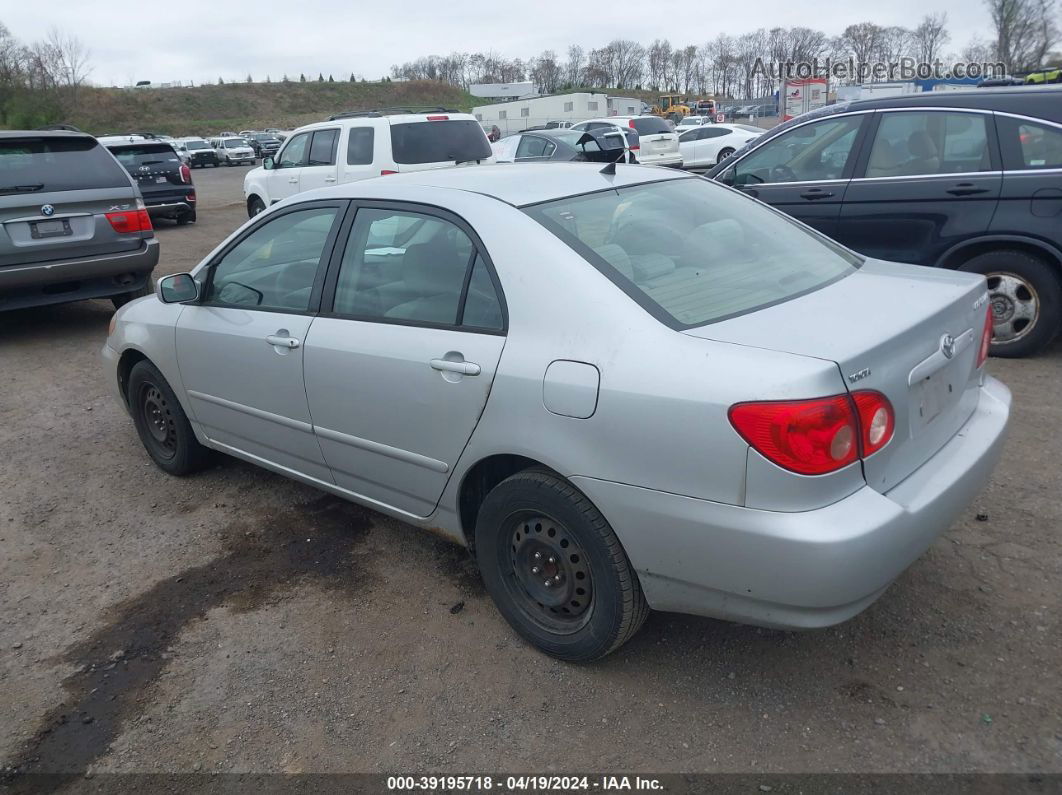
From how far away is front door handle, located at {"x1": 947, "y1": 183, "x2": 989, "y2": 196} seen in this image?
5.66 metres

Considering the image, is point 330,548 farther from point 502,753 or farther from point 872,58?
point 872,58

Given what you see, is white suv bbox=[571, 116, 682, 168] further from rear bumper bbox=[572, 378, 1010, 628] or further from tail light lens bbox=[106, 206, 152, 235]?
rear bumper bbox=[572, 378, 1010, 628]

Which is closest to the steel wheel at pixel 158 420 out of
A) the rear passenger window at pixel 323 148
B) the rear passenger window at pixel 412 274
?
the rear passenger window at pixel 412 274

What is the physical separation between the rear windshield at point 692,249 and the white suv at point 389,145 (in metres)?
7.26

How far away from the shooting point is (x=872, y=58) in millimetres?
86000

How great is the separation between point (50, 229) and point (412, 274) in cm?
548

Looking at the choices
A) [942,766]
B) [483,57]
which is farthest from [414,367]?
[483,57]

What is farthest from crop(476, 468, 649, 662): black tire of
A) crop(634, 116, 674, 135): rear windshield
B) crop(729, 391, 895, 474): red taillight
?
crop(634, 116, 674, 135): rear windshield

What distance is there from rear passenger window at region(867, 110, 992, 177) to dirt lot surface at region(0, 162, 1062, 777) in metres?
2.36

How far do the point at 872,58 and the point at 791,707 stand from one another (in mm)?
96458

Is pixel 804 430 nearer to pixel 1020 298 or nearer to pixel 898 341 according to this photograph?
pixel 898 341

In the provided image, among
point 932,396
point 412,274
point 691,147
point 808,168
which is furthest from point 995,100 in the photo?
point 691,147

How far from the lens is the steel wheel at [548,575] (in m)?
2.82

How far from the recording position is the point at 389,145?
1077 cm
